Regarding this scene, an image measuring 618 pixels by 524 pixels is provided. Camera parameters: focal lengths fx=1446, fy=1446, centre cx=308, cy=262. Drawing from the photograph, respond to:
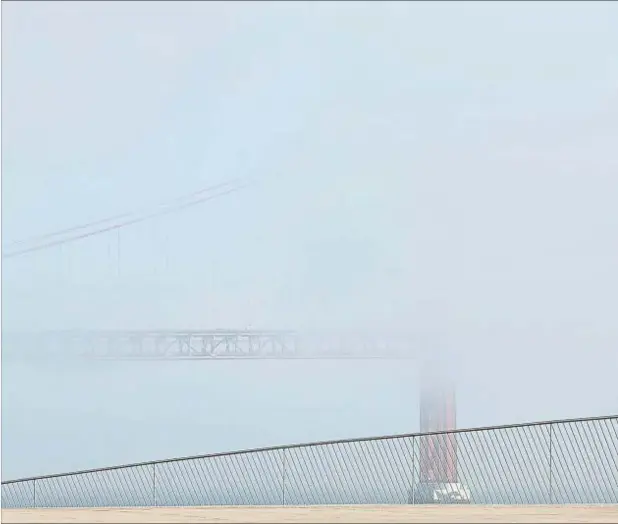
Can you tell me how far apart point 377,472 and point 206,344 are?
3775 cm

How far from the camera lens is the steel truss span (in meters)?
60.7

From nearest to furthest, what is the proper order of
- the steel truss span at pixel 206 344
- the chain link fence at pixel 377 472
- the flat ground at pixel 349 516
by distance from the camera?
the flat ground at pixel 349 516
the chain link fence at pixel 377 472
the steel truss span at pixel 206 344

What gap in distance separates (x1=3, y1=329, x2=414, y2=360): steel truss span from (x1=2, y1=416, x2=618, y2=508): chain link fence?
30.4m

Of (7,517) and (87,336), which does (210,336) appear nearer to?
(87,336)

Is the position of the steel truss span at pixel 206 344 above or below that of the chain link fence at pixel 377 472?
above

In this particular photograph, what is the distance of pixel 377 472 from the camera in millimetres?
26125

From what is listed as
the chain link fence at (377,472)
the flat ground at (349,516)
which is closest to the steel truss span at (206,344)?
the chain link fence at (377,472)

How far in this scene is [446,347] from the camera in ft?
203

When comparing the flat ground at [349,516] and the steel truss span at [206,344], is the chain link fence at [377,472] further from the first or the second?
the steel truss span at [206,344]

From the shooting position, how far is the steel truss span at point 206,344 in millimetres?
60719

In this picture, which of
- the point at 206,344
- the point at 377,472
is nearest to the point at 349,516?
the point at 377,472

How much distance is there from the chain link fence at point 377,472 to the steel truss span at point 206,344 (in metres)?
30.4

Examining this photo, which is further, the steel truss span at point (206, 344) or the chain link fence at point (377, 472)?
the steel truss span at point (206, 344)

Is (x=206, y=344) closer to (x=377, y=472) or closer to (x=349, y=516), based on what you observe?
(x=377, y=472)
